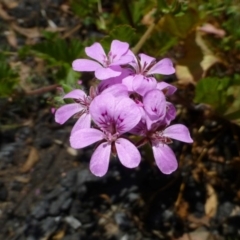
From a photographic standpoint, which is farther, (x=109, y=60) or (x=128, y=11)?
(x=128, y=11)

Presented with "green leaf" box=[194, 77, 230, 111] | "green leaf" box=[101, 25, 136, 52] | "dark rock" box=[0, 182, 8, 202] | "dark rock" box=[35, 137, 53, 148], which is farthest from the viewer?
"dark rock" box=[35, 137, 53, 148]

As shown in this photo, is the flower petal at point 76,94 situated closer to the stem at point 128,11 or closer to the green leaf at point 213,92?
the green leaf at point 213,92

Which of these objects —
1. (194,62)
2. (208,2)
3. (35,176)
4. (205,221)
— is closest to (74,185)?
(35,176)

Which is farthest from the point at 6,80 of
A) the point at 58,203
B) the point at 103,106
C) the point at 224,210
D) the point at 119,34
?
the point at 224,210

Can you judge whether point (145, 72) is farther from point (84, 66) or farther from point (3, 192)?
point (3, 192)

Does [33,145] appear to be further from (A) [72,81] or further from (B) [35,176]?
(A) [72,81]

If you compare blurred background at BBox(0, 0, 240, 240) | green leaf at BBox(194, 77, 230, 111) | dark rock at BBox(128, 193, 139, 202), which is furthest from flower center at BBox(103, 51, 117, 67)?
dark rock at BBox(128, 193, 139, 202)

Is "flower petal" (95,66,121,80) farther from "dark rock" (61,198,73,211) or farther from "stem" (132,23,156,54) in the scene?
"dark rock" (61,198,73,211)
